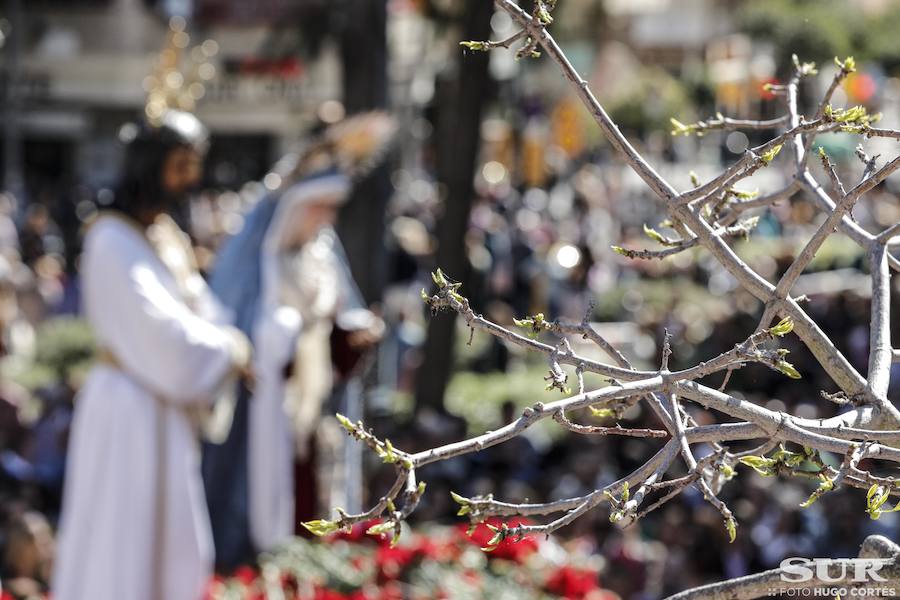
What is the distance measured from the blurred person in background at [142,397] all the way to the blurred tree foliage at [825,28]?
21.7 metres

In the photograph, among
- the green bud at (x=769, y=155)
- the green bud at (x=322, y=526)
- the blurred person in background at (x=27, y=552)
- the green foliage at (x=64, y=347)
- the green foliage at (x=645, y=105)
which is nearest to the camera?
the green bud at (x=322, y=526)

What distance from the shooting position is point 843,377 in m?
1.75

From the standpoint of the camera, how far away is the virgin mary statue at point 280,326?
627 centimetres

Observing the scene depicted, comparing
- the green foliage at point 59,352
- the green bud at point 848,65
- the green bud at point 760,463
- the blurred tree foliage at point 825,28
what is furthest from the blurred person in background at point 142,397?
the blurred tree foliage at point 825,28

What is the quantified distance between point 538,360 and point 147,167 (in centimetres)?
703

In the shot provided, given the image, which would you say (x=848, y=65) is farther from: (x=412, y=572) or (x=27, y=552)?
(x=27, y=552)

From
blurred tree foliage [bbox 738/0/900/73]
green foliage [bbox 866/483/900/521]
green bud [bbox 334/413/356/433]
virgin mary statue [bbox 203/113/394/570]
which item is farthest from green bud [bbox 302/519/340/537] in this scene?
blurred tree foliage [bbox 738/0/900/73]

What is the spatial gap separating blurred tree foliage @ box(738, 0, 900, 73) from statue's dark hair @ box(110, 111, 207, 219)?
2168 cm

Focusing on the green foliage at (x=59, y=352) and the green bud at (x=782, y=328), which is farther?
the green foliage at (x=59, y=352)

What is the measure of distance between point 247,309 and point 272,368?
0.27 m

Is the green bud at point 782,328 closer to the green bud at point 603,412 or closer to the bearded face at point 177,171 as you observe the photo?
the green bud at point 603,412

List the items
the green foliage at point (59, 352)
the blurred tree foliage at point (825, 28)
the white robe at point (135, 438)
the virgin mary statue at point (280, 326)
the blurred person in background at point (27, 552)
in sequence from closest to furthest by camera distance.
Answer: the white robe at point (135, 438) < the blurred person in background at point (27, 552) < the virgin mary statue at point (280, 326) < the green foliage at point (59, 352) < the blurred tree foliage at point (825, 28)

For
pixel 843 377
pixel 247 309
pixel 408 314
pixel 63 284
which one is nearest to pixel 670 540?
pixel 247 309

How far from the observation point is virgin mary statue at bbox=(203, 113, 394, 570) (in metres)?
6.27
